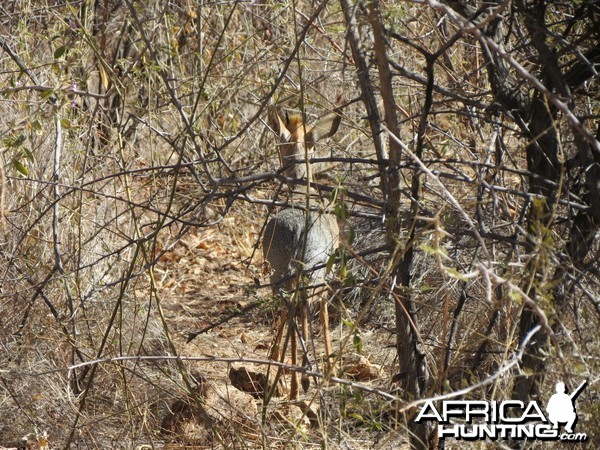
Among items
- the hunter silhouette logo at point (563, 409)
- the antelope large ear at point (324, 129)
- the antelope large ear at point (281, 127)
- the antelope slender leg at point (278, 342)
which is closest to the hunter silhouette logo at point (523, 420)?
the hunter silhouette logo at point (563, 409)

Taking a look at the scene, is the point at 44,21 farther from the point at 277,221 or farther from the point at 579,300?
the point at 579,300

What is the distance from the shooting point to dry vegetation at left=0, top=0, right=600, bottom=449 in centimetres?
288

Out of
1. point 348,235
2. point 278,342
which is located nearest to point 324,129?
point 348,235

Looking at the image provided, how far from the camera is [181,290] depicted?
21.8ft

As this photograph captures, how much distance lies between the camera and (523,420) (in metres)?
2.82

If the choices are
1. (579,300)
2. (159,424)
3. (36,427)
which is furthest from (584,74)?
(36,427)

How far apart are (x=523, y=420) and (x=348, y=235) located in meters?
2.27

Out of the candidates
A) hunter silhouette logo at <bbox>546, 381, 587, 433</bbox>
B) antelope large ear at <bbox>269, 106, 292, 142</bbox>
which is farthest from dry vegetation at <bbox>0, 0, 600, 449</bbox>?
antelope large ear at <bbox>269, 106, 292, 142</bbox>

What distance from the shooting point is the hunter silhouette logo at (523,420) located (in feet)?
9.08

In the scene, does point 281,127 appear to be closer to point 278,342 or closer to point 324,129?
point 324,129

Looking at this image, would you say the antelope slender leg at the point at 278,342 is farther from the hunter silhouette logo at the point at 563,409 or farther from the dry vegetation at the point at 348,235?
the hunter silhouette logo at the point at 563,409

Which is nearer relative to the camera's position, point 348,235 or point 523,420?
point 523,420

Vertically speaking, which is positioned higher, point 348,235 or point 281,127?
point 281,127

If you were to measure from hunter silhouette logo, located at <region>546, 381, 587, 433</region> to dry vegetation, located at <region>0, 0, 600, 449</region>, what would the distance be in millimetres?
48
